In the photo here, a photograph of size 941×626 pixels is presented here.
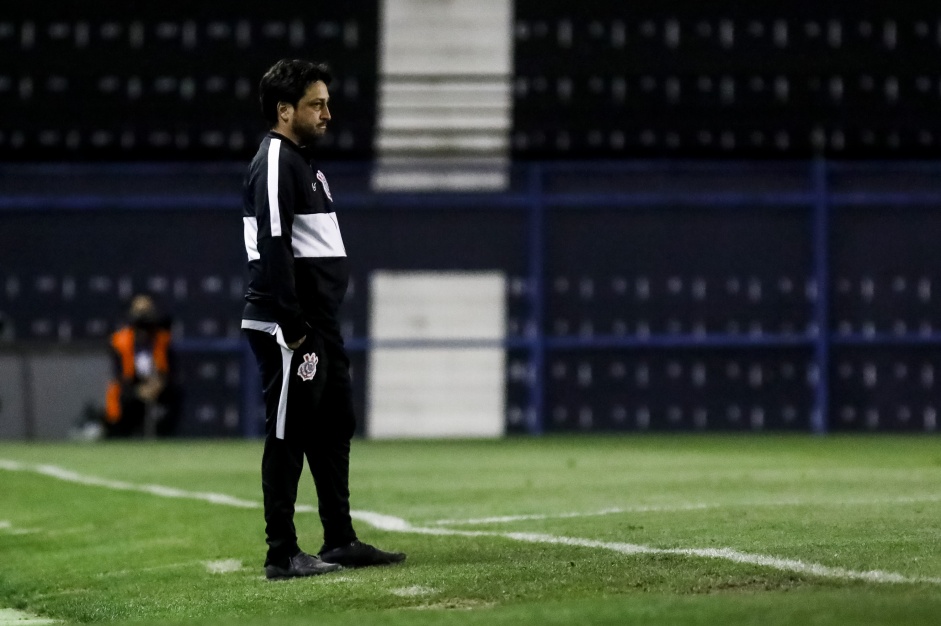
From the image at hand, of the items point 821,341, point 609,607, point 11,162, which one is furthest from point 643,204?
point 609,607

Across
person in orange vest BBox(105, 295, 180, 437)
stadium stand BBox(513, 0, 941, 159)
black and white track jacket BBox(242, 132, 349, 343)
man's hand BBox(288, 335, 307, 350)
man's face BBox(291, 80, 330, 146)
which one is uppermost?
stadium stand BBox(513, 0, 941, 159)

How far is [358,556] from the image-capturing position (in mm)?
6781

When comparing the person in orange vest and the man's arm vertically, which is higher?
the man's arm

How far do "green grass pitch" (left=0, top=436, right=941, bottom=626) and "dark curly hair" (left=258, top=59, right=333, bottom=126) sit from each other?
5.73ft

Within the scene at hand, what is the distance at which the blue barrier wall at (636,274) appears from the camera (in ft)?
58.5

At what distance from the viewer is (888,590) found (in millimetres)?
5344

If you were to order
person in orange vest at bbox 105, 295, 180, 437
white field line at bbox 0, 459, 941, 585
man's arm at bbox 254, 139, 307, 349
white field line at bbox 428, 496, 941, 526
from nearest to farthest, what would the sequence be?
white field line at bbox 0, 459, 941, 585, man's arm at bbox 254, 139, 307, 349, white field line at bbox 428, 496, 941, 526, person in orange vest at bbox 105, 295, 180, 437

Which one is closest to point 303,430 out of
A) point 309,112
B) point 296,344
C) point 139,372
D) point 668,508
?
point 296,344

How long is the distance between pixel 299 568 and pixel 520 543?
0.98 m

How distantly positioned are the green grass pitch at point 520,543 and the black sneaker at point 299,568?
95 mm

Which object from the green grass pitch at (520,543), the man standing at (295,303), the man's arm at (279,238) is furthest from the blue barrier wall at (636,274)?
the man's arm at (279,238)

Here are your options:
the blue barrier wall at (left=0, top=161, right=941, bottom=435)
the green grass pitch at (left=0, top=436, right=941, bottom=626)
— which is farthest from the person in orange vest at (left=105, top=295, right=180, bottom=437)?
the green grass pitch at (left=0, top=436, right=941, bottom=626)

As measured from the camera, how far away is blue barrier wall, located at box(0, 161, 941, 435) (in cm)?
1784

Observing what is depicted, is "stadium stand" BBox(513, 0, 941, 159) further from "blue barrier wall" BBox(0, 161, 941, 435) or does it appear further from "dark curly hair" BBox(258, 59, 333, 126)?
"dark curly hair" BBox(258, 59, 333, 126)
